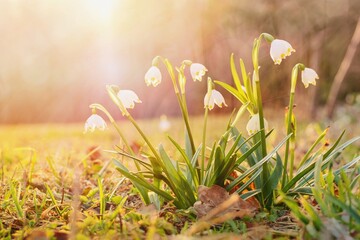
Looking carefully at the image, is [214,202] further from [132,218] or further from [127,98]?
[127,98]

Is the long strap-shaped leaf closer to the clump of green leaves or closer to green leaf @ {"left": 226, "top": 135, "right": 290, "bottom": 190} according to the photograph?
the clump of green leaves

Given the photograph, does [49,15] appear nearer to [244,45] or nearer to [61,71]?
[61,71]

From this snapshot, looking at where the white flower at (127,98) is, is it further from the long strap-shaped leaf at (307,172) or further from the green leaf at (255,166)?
the long strap-shaped leaf at (307,172)

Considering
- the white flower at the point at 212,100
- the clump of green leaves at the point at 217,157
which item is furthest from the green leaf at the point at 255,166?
the white flower at the point at 212,100

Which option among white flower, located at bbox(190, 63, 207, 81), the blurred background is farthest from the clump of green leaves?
the blurred background

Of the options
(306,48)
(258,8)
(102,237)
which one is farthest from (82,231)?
(306,48)

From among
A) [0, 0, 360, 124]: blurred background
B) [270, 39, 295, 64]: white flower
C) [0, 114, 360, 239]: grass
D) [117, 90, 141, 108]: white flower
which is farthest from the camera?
[0, 0, 360, 124]: blurred background

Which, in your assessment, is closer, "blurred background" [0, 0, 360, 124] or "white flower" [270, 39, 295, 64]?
"white flower" [270, 39, 295, 64]

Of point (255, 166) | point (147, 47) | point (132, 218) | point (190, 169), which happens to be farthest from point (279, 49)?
point (147, 47)
